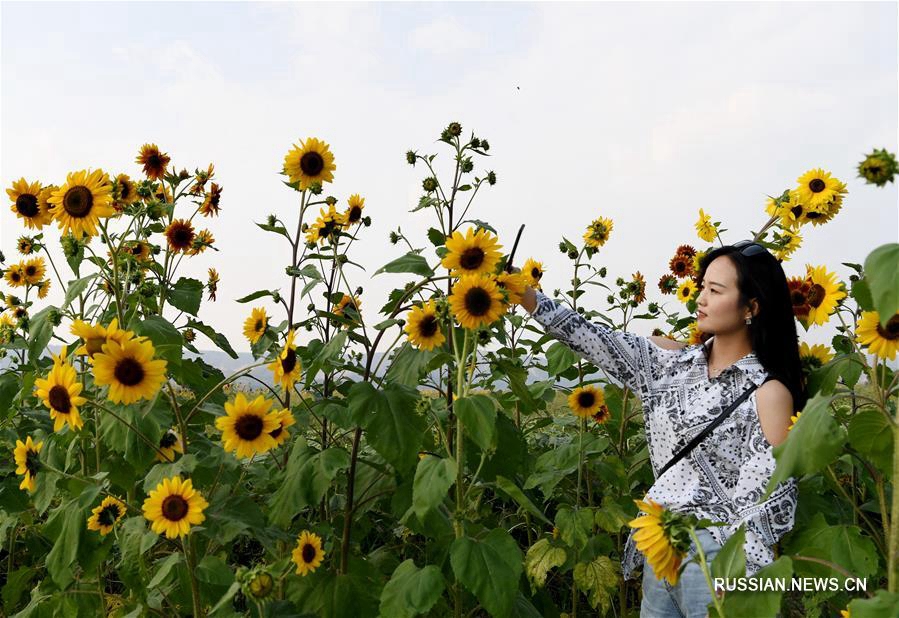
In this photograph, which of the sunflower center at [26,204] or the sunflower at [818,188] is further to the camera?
the sunflower at [818,188]

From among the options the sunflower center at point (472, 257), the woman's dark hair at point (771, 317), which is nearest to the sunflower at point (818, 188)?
the woman's dark hair at point (771, 317)

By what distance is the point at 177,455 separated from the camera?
8.61ft

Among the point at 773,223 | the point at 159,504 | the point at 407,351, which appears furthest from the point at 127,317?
the point at 773,223

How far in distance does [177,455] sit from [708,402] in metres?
1.90

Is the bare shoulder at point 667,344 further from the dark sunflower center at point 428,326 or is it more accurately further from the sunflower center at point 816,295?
the dark sunflower center at point 428,326

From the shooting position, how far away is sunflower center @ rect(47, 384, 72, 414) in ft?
7.27

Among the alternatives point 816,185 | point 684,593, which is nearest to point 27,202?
point 684,593

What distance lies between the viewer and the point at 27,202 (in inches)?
109

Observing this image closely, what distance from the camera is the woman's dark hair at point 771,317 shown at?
96.7 inches

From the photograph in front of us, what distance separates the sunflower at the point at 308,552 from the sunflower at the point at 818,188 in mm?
2529

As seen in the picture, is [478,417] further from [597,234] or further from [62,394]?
[597,234]

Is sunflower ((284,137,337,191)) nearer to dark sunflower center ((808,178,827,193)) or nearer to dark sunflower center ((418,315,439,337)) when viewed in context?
dark sunflower center ((418,315,439,337))

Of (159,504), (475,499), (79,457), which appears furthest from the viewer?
(475,499)

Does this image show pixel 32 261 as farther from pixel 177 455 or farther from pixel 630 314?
pixel 630 314
